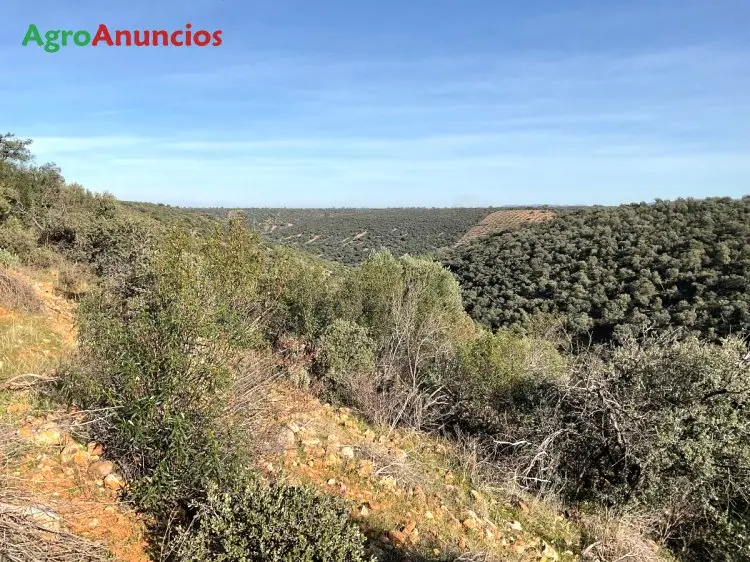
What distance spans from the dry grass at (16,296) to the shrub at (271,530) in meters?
8.15

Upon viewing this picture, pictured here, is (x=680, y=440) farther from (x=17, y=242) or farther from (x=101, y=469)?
(x=17, y=242)

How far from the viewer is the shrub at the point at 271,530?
12.0 feet

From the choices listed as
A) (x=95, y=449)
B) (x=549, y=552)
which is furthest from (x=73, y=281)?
(x=549, y=552)

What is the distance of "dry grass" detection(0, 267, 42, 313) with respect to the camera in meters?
9.63

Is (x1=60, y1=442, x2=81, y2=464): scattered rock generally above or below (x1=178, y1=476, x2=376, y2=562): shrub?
above

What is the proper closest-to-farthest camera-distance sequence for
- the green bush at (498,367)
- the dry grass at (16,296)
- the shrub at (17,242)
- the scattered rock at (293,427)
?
the scattered rock at (293,427)
the green bush at (498,367)
the dry grass at (16,296)
the shrub at (17,242)

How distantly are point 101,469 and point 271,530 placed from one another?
2253 millimetres

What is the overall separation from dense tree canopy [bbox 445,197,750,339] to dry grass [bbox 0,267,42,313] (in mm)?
19707

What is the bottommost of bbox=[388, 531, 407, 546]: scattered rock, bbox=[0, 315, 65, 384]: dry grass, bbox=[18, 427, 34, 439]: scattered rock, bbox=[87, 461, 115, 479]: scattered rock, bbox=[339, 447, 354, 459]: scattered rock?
bbox=[388, 531, 407, 546]: scattered rock

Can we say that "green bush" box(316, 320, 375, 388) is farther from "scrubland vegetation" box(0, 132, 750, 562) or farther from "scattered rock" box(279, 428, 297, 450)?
"scattered rock" box(279, 428, 297, 450)

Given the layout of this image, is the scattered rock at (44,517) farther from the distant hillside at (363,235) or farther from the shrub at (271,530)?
the distant hillside at (363,235)

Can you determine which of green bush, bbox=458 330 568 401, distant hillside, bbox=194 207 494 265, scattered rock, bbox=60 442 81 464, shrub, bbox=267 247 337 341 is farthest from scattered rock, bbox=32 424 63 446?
distant hillside, bbox=194 207 494 265

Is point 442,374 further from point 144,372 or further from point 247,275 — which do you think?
point 144,372

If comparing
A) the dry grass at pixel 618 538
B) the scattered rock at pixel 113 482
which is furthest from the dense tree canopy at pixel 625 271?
the scattered rock at pixel 113 482
